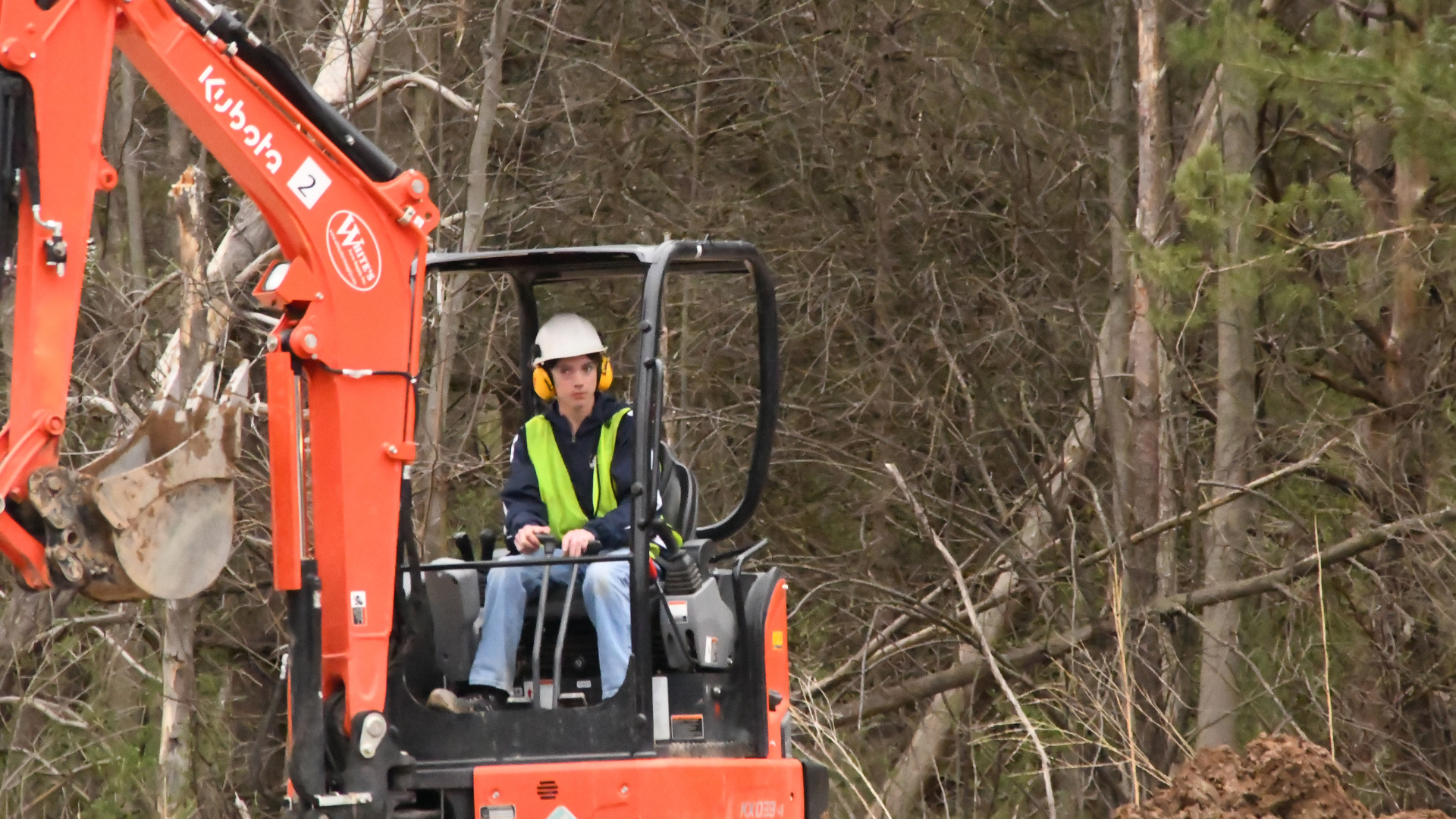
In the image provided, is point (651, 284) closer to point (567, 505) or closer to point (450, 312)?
point (567, 505)

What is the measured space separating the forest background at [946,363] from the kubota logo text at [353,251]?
3.57 m

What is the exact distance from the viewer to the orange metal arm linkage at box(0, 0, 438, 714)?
495 centimetres

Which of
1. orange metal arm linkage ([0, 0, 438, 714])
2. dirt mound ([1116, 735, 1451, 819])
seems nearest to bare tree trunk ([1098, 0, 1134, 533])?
dirt mound ([1116, 735, 1451, 819])

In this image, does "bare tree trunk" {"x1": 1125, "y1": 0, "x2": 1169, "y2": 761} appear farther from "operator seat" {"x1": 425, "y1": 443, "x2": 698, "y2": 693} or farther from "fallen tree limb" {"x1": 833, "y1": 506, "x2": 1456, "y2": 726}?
"operator seat" {"x1": 425, "y1": 443, "x2": 698, "y2": 693}

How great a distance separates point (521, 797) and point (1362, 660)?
595cm

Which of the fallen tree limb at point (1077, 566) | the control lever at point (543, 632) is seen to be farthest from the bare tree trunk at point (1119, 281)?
the control lever at point (543, 632)

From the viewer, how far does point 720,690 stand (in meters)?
6.08

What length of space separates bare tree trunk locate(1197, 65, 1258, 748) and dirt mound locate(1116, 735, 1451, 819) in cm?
344

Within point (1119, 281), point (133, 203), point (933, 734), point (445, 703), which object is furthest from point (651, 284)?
point (133, 203)

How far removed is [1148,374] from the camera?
33.9ft

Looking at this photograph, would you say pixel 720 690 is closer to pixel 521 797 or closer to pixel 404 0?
pixel 521 797

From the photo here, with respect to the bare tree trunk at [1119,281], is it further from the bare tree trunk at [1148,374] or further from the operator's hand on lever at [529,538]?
the operator's hand on lever at [529,538]

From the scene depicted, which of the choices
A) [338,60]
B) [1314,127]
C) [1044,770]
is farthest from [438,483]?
[1314,127]

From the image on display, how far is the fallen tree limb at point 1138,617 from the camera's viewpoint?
939 cm
